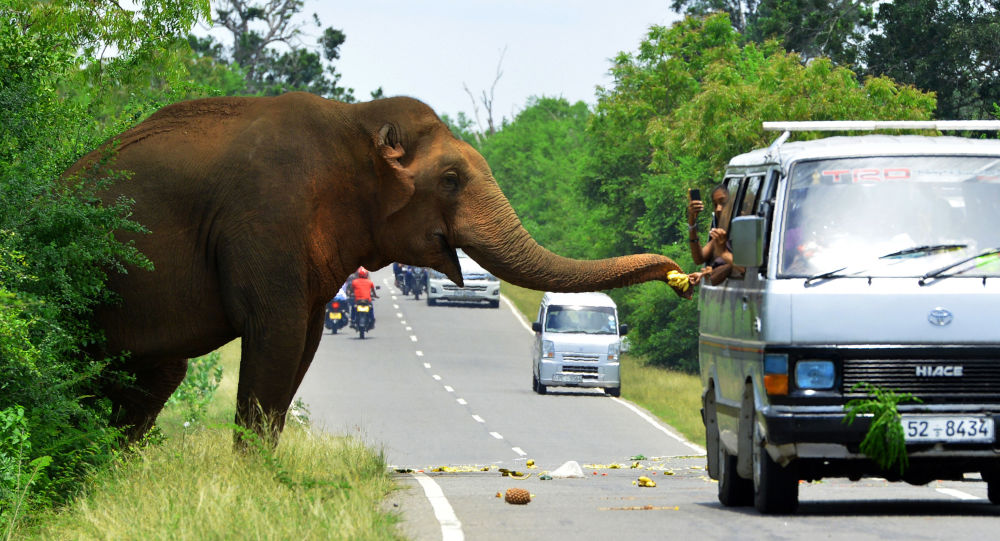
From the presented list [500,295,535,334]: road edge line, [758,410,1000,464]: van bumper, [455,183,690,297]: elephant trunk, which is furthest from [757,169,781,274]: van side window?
[500,295,535,334]: road edge line

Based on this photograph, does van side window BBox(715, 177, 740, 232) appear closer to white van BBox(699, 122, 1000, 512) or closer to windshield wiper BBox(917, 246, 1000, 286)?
white van BBox(699, 122, 1000, 512)

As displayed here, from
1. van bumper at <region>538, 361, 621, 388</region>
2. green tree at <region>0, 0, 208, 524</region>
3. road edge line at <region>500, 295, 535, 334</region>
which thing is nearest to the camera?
green tree at <region>0, 0, 208, 524</region>

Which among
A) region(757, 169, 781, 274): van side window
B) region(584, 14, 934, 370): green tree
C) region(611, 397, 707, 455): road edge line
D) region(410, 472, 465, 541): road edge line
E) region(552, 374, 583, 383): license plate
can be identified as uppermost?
region(584, 14, 934, 370): green tree

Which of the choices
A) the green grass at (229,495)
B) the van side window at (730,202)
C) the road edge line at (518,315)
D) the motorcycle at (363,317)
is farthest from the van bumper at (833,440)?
the road edge line at (518,315)

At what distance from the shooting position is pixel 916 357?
36.6 ft

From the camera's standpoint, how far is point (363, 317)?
2338 inches

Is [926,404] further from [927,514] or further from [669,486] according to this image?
[669,486]

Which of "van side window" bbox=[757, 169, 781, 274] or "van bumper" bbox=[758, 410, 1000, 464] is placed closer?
"van bumper" bbox=[758, 410, 1000, 464]

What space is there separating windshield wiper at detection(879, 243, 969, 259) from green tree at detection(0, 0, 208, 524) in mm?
5461

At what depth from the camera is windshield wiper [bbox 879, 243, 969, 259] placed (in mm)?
11430

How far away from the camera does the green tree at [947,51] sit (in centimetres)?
5469

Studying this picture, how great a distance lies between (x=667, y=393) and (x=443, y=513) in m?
35.3

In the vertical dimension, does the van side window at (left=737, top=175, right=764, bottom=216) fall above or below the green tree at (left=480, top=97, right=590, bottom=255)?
below

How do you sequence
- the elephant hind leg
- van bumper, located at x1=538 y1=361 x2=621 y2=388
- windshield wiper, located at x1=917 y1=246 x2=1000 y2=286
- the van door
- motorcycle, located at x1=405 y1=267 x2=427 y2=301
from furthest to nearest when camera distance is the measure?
motorcycle, located at x1=405 y1=267 x2=427 y2=301 < van bumper, located at x1=538 y1=361 x2=621 y2=388 < the elephant hind leg < the van door < windshield wiper, located at x1=917 y1=246 x2=1000 y2=286
